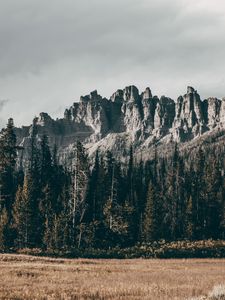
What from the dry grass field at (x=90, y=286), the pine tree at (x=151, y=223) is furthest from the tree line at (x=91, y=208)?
the dry grass field at (x=90, y=286)

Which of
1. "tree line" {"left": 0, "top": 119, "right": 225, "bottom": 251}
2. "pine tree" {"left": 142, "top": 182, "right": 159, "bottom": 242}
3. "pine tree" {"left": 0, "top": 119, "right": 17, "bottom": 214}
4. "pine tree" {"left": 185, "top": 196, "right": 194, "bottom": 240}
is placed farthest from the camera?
"pine tree" {"left": 185, "top": 196, "right": 194, "bottom": 240}

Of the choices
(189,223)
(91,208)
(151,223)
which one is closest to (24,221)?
(91,208)

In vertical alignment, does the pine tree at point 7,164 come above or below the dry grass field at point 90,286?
above

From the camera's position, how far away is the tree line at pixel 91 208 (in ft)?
209

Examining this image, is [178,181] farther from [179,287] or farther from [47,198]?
[179,287]

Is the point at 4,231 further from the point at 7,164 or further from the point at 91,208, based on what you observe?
the point at 91,208

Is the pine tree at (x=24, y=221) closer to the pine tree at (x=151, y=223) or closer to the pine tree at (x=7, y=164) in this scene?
the pine tree at (x=7, y=164)

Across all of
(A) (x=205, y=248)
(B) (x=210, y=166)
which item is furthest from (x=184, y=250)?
(B) (x=210, y=166)

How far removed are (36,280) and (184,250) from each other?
3668cm

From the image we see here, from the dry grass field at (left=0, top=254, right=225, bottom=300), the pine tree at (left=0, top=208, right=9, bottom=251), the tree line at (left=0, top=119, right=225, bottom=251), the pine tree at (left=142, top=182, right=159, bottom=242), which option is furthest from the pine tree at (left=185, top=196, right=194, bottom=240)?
the dry grass field at (left=0, top=254, right=225, bottom=300)

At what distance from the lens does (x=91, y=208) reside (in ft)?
260

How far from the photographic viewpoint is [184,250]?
2367 inches

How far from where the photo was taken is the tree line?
63625 mm

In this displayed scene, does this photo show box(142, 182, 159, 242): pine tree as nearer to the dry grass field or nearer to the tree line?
the tree line
